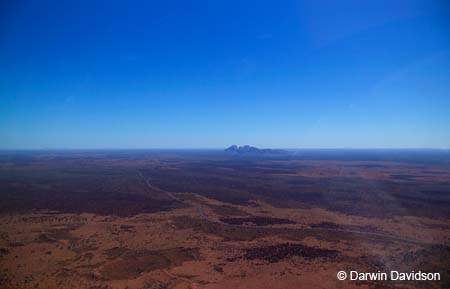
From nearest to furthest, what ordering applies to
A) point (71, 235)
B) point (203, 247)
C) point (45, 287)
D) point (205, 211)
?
point (45, 287) < point (203, 247) < point (71, 235) < point (205, 211)

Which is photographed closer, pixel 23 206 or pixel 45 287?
pixel 45 287

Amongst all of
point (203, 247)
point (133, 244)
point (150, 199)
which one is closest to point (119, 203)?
point (150, 199)

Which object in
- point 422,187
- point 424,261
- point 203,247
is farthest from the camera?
point 422,187

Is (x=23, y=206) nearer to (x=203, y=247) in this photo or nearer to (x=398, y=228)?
(x=203, y=247)

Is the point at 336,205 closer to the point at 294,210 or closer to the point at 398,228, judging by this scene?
the point at 294,210

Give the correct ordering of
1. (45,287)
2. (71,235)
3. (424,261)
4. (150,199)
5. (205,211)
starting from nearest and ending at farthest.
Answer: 1. (45,287)
2. (424,261)
3. (71,235)
4. (205,211)
5. (150,199)

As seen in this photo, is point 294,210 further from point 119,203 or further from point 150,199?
Answer: point 119,203

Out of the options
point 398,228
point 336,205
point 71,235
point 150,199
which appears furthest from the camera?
point 150,199

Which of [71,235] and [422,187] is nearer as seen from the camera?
[71,235]

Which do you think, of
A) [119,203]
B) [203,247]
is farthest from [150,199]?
[203,247]
